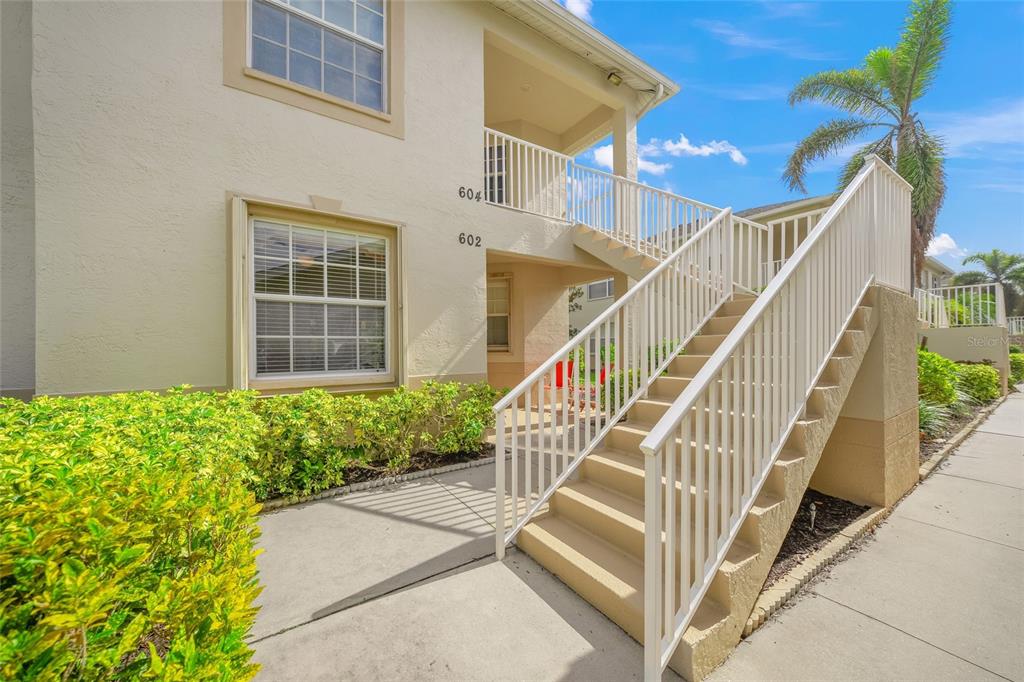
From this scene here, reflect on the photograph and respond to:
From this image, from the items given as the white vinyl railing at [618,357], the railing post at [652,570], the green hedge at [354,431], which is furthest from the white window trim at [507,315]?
the railing post at [652,570]

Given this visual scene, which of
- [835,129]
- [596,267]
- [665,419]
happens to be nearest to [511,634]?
[665,419]

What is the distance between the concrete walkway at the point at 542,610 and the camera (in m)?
1.83

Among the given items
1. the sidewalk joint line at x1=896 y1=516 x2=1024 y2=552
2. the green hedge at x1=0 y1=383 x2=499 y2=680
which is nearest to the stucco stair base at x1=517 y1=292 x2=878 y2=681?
the sidewalk joint line at x1=896 y1=516 x2=1024 y2=552

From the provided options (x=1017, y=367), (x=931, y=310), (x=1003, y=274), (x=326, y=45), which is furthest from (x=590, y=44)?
(x=1003, y=274)

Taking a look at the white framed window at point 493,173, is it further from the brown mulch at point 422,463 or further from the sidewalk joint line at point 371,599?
the sidewalk joint line at point 371,599

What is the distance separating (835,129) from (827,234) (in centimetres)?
1153

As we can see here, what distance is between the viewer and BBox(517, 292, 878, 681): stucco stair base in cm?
192

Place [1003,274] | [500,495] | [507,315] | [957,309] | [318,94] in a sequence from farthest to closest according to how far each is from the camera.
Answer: [1003,274] → [957,309] → [507,315] → [318,94] → [500,495]

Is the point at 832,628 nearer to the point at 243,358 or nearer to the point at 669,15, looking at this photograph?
the point at 243,358

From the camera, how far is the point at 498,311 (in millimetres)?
8805

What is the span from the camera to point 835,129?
35.4 ft

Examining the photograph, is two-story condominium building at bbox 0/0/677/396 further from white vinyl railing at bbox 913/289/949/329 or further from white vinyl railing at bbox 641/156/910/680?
white vinyl railing at bbox 913/289/949/329

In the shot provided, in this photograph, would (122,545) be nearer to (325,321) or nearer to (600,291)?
(325,321)

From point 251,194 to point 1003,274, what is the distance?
4213cm
